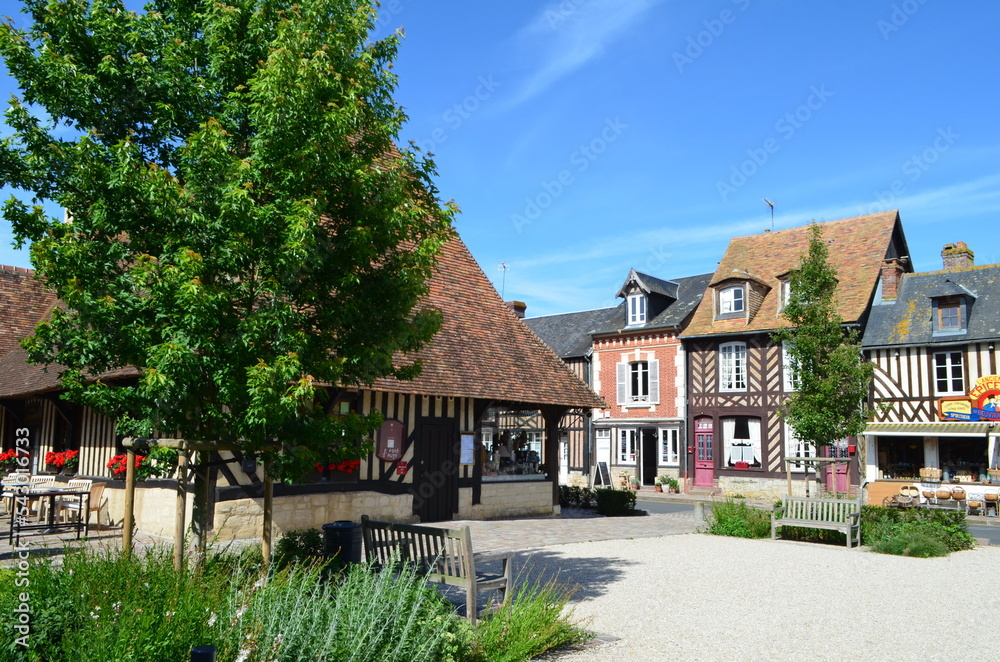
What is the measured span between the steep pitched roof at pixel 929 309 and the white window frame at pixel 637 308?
25.3 ft

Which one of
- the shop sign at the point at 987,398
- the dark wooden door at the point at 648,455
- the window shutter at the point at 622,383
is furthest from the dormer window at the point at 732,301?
the shop sign at the point at 987,398

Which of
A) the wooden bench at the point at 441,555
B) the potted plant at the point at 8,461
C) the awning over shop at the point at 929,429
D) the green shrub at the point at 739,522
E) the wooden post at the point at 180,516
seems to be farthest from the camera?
the awning over shop at the point at 929,429

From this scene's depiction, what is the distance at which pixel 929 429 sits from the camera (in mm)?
20734

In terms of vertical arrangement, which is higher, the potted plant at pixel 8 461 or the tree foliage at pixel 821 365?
the tree foliage at pixel 821 365

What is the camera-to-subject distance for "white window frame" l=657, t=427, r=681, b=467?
26703 millimetres

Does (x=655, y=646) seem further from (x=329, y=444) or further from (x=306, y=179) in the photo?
(x=306, y=179)

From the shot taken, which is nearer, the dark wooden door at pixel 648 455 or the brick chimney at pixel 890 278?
the brick chimney at pixel 890 278

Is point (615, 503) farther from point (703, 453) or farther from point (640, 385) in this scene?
point (640, 385)

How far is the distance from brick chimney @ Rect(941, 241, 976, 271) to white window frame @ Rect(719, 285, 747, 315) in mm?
6172

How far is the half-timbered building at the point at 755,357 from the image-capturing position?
78.0 feet

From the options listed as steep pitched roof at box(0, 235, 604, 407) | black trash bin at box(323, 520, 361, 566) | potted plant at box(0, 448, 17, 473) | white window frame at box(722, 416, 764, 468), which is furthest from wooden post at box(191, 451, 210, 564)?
white window frame at box(722, 416, 764, 468)

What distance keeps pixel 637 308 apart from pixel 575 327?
439 cm

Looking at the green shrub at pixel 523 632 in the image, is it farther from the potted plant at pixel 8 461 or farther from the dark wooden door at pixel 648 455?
the dark wooden door at pixel 648 455

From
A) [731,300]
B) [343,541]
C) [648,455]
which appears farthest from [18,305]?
[731,300]
